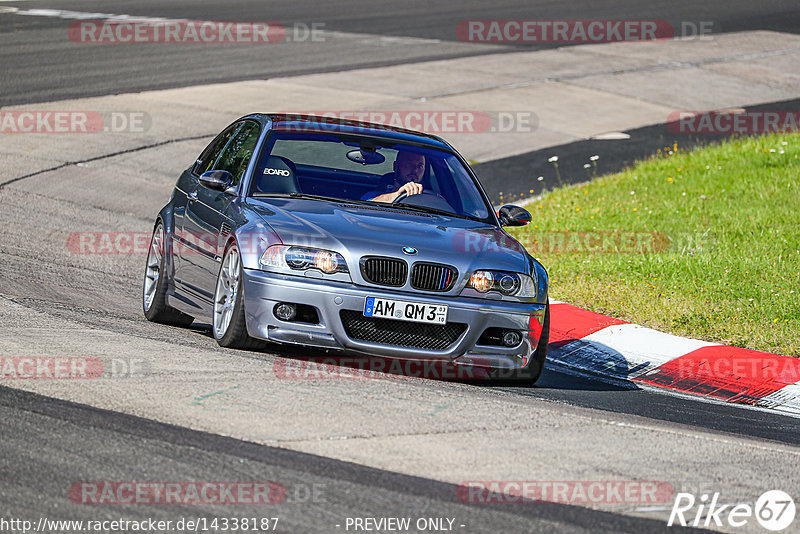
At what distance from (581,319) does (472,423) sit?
15.3 ft

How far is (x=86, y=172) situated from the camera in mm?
15570

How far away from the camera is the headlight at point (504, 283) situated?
297 inches

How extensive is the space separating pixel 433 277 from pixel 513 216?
59.5 inches

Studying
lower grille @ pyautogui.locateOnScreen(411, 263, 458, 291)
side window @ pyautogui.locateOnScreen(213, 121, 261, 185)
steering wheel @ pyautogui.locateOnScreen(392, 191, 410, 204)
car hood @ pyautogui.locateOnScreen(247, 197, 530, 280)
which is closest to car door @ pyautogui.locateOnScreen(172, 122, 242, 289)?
side window @ pyautogui.locateOnScreen(213, 121, 261, 185)

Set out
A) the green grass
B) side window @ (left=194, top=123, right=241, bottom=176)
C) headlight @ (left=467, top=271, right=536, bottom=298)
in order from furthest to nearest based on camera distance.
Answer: the green grass < side window @ (left=194, top=123, right=241, bottom=176) < headlight @ (left=467, top=271, right=536, bottom=298)

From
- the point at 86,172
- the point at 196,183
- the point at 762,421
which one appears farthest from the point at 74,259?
the point at 762,421

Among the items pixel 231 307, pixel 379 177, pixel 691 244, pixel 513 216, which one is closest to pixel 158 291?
pixel 231 307

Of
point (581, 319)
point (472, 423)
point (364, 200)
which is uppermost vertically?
point (364, 200)

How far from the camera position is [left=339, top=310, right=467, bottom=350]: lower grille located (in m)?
7.27

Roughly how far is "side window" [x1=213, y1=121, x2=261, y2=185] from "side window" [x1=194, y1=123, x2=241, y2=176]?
0.13 meters

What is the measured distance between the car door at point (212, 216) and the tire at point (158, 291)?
1.47 feet

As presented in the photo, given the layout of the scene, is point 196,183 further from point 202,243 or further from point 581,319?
point 581,319

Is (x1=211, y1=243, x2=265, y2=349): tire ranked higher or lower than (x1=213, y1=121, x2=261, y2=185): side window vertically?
lower

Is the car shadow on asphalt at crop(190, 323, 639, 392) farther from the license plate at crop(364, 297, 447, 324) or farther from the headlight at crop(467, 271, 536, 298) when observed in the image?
the headlight at crop(467, 271, 536, 298)
